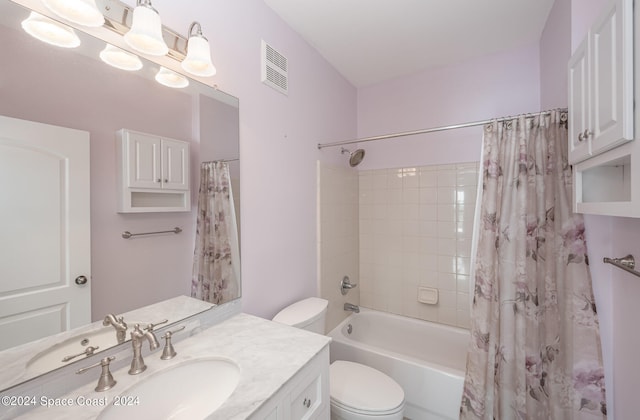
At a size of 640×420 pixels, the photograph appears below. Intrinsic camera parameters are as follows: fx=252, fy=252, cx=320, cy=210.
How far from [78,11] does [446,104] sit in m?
2.34

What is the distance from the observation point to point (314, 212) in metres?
1.94

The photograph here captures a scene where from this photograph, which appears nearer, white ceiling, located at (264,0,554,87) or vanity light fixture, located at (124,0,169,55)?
vanity light fixture, located at (124,0,169,55)

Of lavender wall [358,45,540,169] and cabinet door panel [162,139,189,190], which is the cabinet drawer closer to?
cabinet door panel [162,139,189,190]

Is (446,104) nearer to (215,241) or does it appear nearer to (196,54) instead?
(196,54)

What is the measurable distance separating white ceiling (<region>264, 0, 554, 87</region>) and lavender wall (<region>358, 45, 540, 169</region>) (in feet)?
0.42

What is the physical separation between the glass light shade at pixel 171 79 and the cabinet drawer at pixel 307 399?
1244mm

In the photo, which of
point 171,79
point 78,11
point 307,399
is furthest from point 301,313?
point 78,11

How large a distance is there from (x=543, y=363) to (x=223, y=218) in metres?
1.78

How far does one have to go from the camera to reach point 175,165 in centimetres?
105

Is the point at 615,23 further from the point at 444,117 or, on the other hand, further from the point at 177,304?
the point at 177,304

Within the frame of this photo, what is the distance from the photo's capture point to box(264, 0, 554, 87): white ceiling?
151 cm

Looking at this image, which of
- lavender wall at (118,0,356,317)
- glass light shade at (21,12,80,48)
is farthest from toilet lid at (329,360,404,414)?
glass light shade at (21,12,80,48)

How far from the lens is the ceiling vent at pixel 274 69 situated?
1.46 m

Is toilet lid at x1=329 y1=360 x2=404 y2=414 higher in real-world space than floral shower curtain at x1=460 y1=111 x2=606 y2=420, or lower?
lower
